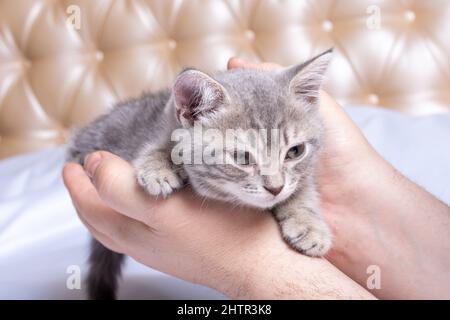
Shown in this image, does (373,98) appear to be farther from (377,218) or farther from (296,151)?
(296,151)

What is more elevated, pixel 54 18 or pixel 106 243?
pixel 54 18

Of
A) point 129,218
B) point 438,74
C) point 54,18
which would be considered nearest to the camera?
point 129,218

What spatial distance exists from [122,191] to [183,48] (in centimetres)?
136

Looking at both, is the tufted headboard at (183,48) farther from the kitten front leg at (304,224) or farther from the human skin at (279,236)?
the kitten front leg at (304,224)

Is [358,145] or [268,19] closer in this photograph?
[358,145]

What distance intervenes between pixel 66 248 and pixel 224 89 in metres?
0.80

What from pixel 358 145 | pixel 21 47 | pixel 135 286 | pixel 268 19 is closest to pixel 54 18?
pixel 21 47

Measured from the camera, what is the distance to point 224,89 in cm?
96

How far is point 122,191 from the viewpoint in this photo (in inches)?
37.4

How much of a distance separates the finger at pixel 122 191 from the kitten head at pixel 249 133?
105 mm

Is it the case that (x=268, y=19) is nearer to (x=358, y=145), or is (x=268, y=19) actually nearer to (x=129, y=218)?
(x=358, y=145)

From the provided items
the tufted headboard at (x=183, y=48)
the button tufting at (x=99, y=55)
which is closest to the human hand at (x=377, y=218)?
the tufted headboard at (x=183, y=48)

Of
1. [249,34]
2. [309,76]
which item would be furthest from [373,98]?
[309,76]
